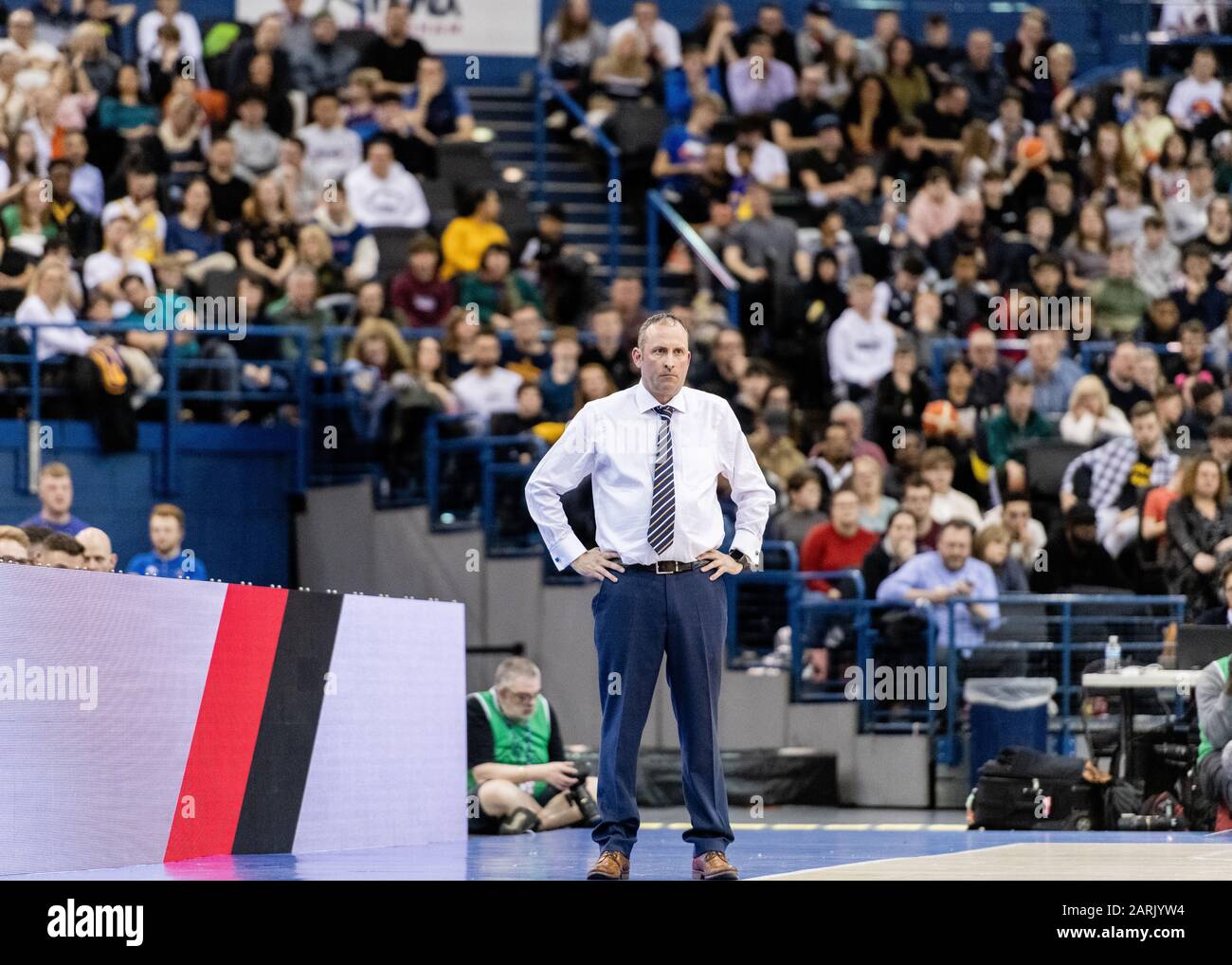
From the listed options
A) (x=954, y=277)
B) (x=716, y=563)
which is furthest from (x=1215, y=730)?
(x=954, y=277)

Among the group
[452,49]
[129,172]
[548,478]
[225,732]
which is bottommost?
[225,732]

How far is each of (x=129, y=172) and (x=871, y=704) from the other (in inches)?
260

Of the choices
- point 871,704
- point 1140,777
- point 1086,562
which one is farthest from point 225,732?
point 1086,562

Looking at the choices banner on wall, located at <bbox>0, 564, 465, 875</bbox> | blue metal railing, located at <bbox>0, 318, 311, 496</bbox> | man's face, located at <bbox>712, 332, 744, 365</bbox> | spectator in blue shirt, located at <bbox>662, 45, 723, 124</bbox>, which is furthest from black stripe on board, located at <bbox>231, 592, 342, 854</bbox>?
spectator in blue shirt, located at <bbox>662, 45, 723, 124</bbox>

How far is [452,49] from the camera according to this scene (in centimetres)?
1952

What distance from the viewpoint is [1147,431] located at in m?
14.9

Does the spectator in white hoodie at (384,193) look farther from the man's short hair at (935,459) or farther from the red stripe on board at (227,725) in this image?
the red stripe on board at (227,725)

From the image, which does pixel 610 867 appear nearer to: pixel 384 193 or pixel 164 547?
pixel 164 547

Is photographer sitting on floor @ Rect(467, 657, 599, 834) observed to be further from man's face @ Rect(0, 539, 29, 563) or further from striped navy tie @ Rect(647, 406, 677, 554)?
striped navy tie @ Rect(647, 406, 677, 554)

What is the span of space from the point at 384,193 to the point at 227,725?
31.5ft

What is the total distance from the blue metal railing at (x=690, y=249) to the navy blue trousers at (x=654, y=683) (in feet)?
32.5

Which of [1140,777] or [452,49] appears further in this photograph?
[452,49]

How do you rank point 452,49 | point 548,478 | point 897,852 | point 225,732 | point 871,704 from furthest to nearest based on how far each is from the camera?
1. point 452,49
2. point 871,704
3. point 897,852
4. point 225,732
5. point 548,478
